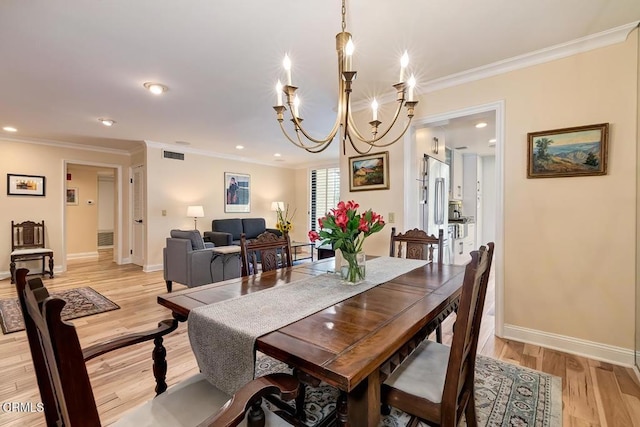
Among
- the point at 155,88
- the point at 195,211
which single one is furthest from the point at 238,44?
the point at 195,211

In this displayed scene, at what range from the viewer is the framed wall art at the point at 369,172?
336cm

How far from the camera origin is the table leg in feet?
3.08

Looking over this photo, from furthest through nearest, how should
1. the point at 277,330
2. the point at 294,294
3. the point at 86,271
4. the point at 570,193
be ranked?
the point at 86,271 → the point at 570,193 → the point at 294,294 → the point at 277,330

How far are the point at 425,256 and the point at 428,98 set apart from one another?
5.48ft

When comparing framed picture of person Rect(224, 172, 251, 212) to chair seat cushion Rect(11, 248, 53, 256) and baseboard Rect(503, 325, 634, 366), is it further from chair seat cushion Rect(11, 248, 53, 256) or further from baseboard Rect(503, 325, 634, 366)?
baseboard Rect(503, 325, 634, 366)

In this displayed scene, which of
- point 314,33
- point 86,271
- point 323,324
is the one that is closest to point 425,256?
point 323,324

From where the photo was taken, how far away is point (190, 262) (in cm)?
383

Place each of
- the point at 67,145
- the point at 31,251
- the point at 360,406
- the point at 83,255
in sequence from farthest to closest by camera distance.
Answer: the point at 83,255
the point at 67,145
the point at 31,251
the point at 360,406

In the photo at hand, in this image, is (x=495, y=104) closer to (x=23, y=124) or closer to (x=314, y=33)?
(x=314, y=33)

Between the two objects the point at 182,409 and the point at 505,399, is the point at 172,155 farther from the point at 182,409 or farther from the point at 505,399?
the point at 505,399

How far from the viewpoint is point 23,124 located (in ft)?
14.0

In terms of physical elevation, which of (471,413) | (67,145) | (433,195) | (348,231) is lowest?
(471,413)

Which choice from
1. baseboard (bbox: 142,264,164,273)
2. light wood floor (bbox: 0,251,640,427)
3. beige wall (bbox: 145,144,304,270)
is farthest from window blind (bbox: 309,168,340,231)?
light wood floor (bbox: 0,251,640,427)

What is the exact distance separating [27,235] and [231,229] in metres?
3.35
